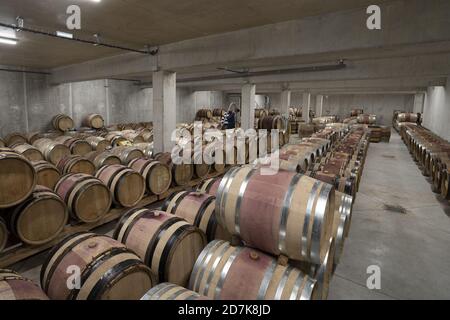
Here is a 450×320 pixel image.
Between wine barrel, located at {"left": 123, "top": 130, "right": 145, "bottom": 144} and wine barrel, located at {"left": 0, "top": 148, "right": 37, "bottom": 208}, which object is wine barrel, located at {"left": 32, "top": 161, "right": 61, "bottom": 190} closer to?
wine barrel, located at {"left": 0, "top": 148, "right": 37, "bottom": 208}

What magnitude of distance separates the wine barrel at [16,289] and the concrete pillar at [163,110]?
A: 6469mm

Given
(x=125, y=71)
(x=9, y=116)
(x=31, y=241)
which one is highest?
(x=125, y=71)

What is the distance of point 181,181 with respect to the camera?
6637 millimetres

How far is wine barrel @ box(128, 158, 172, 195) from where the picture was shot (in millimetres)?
5684

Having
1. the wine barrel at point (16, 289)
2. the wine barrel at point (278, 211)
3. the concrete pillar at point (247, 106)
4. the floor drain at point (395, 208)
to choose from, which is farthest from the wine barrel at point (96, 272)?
the concrete pillar at point (247, 106)

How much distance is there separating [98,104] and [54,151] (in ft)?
29.8

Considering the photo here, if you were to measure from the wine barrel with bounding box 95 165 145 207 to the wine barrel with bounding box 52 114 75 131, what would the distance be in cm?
1008

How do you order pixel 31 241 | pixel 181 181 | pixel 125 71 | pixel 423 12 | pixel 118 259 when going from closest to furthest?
pixel 118 259 → pixel 31 241 → pixel 423 12 → pixel 181 181 → pixel 125 71

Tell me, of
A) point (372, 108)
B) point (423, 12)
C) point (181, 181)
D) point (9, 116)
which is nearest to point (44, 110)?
point (9, 116)

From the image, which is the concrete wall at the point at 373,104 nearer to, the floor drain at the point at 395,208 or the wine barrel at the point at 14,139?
the floor drain at the point at 395,208

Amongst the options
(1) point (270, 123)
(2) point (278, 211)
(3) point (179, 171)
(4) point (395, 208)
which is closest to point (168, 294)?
(2) point (278, 211)

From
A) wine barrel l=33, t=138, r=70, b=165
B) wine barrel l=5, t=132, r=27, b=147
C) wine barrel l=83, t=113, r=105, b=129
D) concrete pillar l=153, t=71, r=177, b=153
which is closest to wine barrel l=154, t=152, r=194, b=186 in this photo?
concrete pillar l=153, t=71, r=177, b=153

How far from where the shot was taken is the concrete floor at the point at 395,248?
3332mm

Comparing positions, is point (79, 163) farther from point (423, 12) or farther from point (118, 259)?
point (423, 12)
